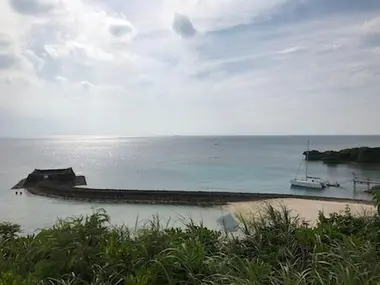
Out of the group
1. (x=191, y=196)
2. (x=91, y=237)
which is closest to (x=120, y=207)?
(x=191, y=196)

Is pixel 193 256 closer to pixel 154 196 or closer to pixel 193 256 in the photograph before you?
pixel 193 256

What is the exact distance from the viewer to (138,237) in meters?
3.36

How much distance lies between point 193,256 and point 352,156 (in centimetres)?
5750

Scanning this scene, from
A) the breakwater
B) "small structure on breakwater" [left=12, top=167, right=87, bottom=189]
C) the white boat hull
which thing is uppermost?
the white boat hull

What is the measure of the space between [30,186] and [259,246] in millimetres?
31985

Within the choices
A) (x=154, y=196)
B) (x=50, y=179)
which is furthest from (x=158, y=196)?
(x=50, y=179)

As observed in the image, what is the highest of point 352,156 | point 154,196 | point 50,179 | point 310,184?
point 352,156

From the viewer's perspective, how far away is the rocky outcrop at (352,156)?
168 feet

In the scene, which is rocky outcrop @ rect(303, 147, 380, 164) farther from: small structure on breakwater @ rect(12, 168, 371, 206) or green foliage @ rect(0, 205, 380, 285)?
green foliage @ rect(0, 205, 380, 285)

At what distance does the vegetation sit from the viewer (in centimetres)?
245

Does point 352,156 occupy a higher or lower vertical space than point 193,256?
higher

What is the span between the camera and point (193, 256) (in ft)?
9.20

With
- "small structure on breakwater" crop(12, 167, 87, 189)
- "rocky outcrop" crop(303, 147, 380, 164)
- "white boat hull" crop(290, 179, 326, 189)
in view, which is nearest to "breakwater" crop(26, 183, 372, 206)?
"small structure on breakwater" crop(12, 167, 87, 189)

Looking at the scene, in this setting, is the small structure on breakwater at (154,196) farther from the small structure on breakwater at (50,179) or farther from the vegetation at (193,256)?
the vegetation at (193,256)
